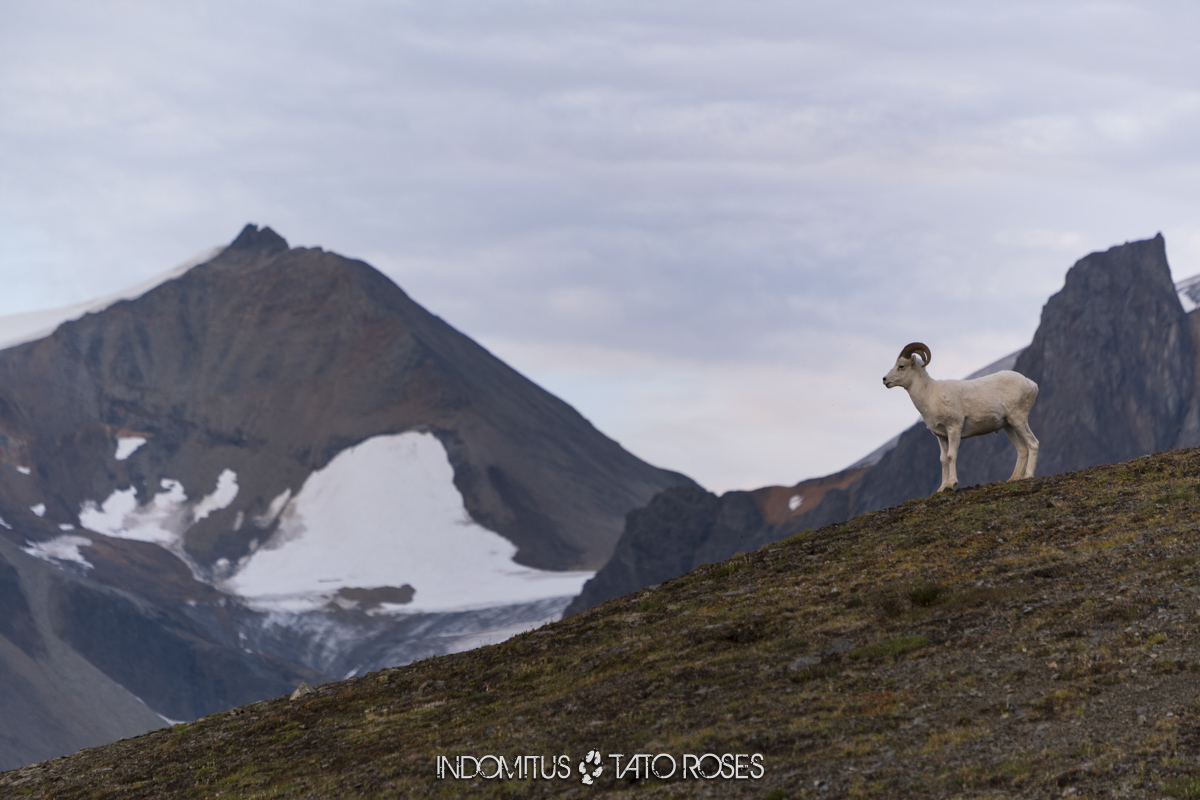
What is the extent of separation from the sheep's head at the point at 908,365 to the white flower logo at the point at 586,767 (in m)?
16.5

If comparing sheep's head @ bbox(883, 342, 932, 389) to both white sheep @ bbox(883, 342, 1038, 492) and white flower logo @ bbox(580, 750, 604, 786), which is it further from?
white flower logo @ bbox(580, 750, 604, 786)

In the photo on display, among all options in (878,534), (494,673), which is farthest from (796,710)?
(878,534)

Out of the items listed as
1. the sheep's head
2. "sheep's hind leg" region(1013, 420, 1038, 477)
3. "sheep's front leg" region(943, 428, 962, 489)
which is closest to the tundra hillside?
"sheep's front leg" region(943, 428, 962, 489)

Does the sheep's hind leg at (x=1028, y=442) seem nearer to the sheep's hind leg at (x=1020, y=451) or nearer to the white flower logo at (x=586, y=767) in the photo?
the sheep's hind leg at (x=1020, y=451)

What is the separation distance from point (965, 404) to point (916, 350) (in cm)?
200

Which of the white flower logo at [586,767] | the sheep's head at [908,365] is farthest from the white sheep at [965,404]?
the white flower logo at [586,767]

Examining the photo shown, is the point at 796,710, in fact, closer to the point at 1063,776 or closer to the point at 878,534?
the point at 1063,776

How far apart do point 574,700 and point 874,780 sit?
24.7ft

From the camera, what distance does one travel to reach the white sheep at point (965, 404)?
1320 inches

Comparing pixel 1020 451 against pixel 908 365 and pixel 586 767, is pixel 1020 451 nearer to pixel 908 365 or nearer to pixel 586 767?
pixel 908 365

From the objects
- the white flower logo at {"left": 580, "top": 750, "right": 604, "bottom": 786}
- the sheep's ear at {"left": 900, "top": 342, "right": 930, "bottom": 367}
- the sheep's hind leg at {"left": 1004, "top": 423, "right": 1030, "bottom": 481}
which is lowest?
the white flower logo at {"left": 580, "top": 750, "right": 604, "bottom": 786}

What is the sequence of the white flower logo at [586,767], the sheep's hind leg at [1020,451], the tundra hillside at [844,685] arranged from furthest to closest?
1. the sheep's hind leg at [1020,451]
2. the white flower logo at [586,767]
3. the tundra hillside at [844,685]

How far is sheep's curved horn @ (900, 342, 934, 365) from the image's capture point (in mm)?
34625

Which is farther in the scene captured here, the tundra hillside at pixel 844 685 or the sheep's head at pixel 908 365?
the sheep's head at pixel 908 365
